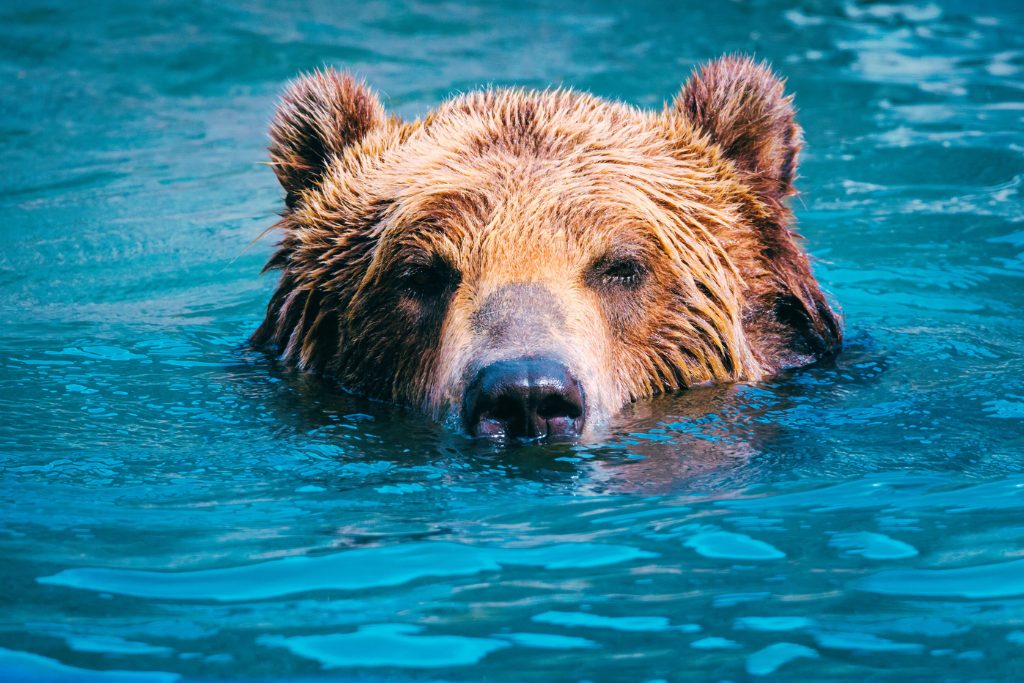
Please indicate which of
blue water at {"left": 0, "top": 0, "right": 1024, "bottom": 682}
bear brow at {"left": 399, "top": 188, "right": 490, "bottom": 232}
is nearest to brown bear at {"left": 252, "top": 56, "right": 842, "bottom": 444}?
bear brow at {"left": 399, "top": 188, "right": 490, "bottom": 232}

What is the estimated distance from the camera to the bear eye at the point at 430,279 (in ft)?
22.0

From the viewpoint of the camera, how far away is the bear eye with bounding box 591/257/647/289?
22.0ft

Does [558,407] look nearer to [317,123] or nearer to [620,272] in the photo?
[620,272]

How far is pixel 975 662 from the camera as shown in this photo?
407cm

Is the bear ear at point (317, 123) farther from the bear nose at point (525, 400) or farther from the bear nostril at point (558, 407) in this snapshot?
the bear nostril at point (558, 407)

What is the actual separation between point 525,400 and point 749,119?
2518mm

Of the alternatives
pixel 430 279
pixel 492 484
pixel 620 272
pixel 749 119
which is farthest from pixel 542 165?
pixel 492 484

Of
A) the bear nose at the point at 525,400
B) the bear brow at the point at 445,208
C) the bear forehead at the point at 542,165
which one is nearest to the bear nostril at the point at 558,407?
the bear nose at the point at 525,400

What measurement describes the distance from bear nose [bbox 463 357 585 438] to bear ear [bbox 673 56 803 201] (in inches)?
84.9

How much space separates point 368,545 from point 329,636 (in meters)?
0.72

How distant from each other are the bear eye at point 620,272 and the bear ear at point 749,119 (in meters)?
0.97

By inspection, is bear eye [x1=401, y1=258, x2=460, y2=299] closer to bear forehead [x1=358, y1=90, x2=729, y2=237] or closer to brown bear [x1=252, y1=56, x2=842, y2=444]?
brown bear [x1=252, y1=56, x2=842, y2=444]

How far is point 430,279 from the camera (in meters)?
6.82

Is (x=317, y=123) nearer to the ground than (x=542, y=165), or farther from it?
farther from it
